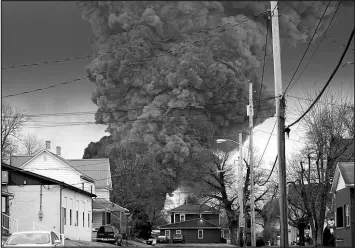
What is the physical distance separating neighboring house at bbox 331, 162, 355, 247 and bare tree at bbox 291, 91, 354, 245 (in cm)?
1143

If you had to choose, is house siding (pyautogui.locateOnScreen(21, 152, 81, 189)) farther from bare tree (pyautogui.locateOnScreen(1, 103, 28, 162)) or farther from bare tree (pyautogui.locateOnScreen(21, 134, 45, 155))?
bare tree (pyautogui.locateOnScreen(21, 134, 45, 155))

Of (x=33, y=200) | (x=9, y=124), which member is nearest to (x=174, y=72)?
(x=9, y=124)

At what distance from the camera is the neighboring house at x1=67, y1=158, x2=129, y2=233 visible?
65.5 metres

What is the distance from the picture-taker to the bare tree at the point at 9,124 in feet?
239

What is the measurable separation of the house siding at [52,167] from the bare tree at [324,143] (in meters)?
20.0

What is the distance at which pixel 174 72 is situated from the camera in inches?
3324

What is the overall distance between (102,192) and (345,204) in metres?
34.4

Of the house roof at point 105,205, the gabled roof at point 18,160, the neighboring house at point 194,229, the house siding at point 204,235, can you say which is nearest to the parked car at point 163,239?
the neighboring house at point 194,229

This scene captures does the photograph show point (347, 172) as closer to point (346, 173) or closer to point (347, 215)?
point (346, 173)

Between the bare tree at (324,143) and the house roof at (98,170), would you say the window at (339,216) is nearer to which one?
the bare tree at (324,143)

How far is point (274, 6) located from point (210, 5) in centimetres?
5779

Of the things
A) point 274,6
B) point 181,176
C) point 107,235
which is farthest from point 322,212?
Result: point 274,6

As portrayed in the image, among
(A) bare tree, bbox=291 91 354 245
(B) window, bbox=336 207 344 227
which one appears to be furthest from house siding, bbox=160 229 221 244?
(B) window, bbox=336 207 344 227

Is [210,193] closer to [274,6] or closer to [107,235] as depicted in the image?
[107,235]
